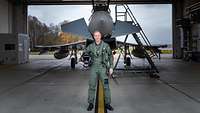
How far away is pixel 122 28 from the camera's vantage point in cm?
1761

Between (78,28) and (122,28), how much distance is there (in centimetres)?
206

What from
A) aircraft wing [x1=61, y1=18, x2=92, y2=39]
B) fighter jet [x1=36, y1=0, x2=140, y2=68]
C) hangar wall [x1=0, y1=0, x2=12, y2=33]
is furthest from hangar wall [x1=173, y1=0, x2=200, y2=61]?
aircraft wing [x1=61, y1=18, x2=92, y2=39]

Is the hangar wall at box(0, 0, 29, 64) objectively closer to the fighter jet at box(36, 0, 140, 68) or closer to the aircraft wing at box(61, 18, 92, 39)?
the aircraft wing at box(61, 18, 92, 39)

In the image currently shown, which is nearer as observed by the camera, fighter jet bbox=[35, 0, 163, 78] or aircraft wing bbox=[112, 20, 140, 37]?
fighter jet bbox=[35, 0, 163, 78]

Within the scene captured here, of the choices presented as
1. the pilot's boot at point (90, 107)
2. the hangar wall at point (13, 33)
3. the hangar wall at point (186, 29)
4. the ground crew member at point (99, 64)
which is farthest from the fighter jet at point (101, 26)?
the hangar wall at point (186, 29)

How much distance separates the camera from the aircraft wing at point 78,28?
54.6ft

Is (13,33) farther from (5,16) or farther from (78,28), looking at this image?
(78,28)

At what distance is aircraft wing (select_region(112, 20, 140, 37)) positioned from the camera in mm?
17327

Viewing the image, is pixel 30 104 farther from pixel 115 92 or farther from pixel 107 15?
pixel 107 15

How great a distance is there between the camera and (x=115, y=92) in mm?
12000

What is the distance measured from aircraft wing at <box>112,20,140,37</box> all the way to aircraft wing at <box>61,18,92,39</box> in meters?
1.19

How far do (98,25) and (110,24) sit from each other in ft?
1.98

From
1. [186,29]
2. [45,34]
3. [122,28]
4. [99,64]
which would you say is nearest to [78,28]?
[122,28]

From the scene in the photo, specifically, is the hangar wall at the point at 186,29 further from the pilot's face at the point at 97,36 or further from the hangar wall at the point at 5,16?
the pilot's face at the point at 97,36
